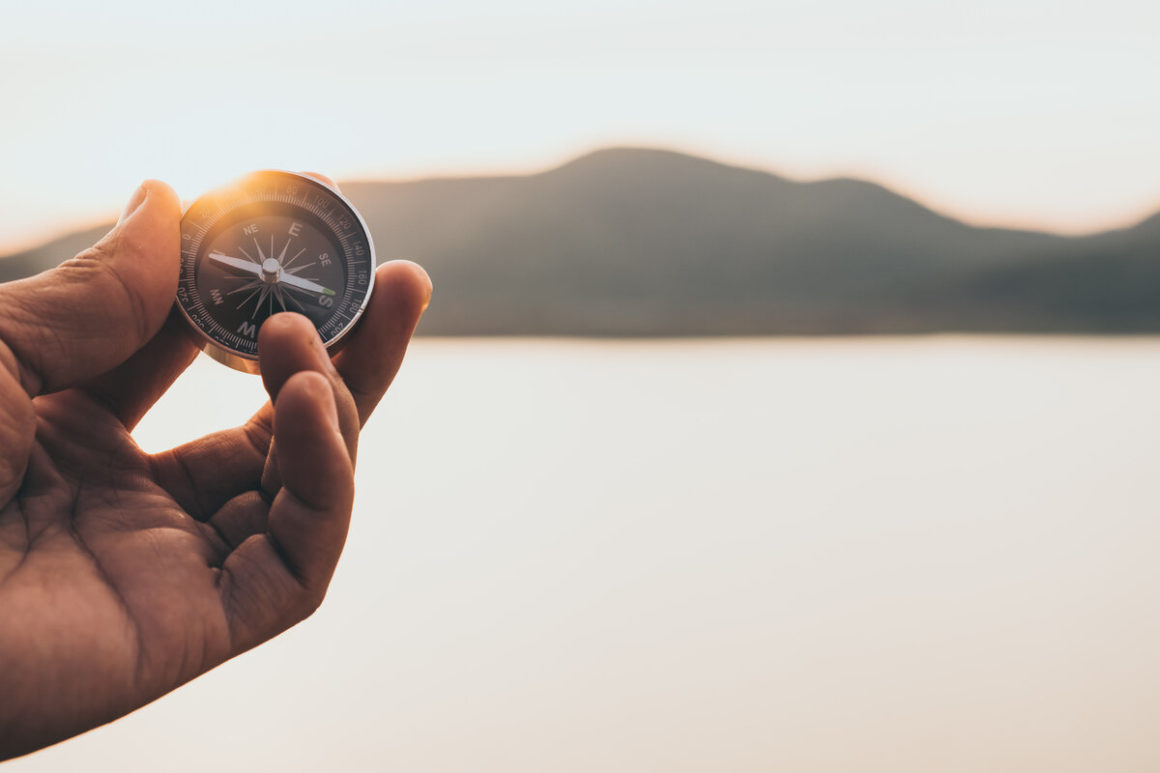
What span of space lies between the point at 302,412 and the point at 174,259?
66 centimetres

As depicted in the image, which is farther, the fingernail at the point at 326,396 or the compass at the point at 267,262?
the compass at the point at 267,262

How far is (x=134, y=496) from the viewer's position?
1.96 meters

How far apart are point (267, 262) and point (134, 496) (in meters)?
0.68

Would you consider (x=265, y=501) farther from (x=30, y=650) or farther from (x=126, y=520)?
(x=30, y=650)

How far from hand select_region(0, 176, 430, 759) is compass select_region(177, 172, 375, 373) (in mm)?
86

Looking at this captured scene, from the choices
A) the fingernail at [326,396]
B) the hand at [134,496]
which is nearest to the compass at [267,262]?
the hand at [134,496]

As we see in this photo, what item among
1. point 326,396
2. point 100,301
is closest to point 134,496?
point 100,301

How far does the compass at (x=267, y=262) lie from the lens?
7.12 feet

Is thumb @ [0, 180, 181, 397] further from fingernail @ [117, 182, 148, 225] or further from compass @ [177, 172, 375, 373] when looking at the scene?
compass @ [177, 172, 375, 373]

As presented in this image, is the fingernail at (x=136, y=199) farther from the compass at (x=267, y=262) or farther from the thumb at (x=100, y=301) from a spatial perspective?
the compass at (x=267, y=262)

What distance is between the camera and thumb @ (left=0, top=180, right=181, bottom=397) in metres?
1.80

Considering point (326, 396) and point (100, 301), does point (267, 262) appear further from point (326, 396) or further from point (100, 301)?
point (326, 396)

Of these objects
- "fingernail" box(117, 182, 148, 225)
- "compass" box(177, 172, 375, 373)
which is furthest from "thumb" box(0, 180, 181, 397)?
"compass" box(177, 172, 375, 373)

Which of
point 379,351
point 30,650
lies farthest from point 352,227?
point 30,650
